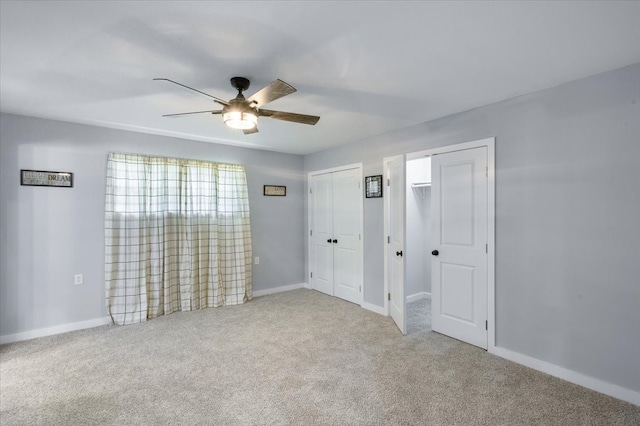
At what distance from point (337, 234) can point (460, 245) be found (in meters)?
2.07

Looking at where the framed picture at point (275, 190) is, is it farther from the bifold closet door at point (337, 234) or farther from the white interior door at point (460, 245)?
the white interior door at point (460, 245)

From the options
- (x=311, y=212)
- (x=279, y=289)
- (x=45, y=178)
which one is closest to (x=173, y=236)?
(x=45, y=178)

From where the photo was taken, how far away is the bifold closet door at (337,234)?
15.1ft

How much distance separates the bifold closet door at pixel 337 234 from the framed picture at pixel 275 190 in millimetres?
502

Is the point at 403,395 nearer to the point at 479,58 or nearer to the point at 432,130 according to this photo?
the point at 479,58

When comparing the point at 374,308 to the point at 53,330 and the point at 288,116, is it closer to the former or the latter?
the point at 288,116

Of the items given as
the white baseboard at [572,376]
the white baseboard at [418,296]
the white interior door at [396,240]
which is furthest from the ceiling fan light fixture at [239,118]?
the white baseboard at [418,296]

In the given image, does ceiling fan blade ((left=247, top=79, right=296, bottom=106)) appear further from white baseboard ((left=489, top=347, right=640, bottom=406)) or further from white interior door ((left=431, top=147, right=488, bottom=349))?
white baseboard ((left=489, top=347, right=640, bottom=406))

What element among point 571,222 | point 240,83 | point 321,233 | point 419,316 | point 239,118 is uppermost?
point 240,83

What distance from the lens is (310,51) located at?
2031 millimetres

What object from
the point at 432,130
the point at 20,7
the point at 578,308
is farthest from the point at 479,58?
the point at 20,7

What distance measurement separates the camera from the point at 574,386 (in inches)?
95.7

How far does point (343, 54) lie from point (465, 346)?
300 centimetres

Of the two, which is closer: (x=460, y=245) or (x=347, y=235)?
(x=460, y=245)
